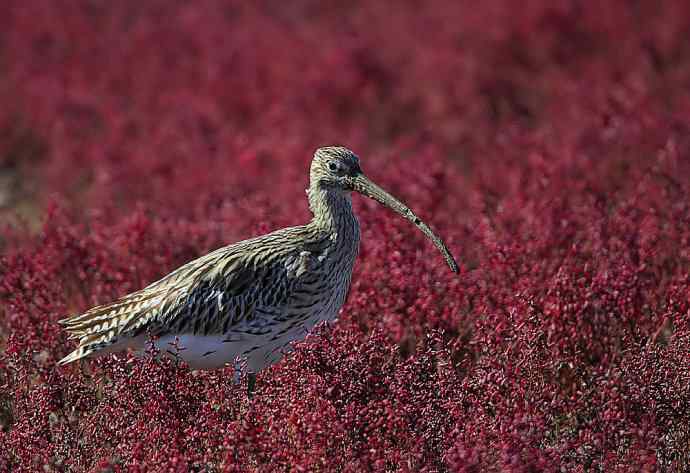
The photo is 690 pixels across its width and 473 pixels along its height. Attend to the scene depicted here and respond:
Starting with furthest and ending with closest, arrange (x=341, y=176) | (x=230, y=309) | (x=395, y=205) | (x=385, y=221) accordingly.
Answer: (x=385, y=221) < (x=341, y=176) < (x=395, y=205) < (x=230, y=309)

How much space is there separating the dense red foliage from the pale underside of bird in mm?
190

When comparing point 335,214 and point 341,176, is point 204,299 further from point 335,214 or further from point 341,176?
point 341,176

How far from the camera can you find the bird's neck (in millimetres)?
4840

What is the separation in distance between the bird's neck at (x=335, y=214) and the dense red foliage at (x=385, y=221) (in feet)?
1.07

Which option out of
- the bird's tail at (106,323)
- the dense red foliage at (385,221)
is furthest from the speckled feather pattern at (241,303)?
the dense red foliage at (385,221)

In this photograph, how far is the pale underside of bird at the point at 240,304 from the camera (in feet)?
14.9

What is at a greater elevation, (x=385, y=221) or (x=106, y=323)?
(x=385, y=221)

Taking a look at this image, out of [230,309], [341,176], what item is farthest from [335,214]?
[230,309]

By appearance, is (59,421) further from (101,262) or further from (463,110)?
(463,110)

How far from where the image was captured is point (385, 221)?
211 inches

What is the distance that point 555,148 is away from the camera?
24.8 ft

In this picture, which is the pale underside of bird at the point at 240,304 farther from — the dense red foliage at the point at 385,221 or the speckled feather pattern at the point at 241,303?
the dense red foliage at the point at 385,221

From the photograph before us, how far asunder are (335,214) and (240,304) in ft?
2.06

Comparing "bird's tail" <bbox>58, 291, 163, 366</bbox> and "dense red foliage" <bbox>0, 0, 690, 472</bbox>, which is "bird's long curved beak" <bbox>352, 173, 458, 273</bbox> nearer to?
"dense red foliage" <bbox>0, 0, 690, 472</bbox>
